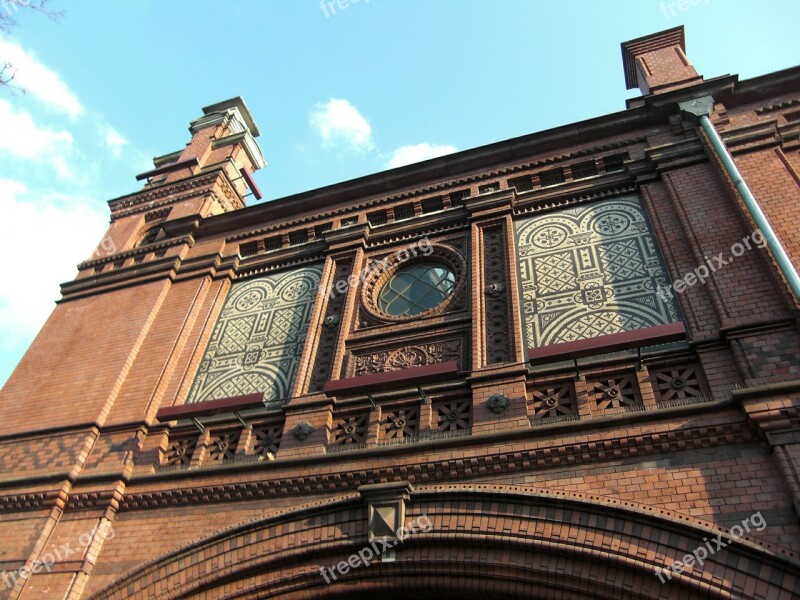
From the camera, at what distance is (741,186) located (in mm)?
6988

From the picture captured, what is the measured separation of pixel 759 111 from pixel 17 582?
10.8 m

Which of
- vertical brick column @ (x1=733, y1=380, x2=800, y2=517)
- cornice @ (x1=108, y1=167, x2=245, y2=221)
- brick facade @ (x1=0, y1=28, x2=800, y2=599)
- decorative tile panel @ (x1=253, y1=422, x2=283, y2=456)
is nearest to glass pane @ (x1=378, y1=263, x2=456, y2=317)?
brick facade @ (x1=0, y1=28, x2=800, y2=599)

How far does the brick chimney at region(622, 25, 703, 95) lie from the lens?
10086mm

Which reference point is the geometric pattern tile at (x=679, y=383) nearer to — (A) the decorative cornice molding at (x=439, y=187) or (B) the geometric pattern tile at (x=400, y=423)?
(B) the geometric pattern tile at (x=400, y=423)

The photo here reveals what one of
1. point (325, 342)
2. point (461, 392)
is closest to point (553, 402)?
point (461, 392)

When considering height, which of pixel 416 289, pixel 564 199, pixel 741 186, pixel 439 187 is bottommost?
pixel 741 186

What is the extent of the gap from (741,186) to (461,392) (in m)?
3.74

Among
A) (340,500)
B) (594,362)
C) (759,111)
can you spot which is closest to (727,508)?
(594,362)

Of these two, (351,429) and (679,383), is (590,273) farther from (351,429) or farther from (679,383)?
(351,429)

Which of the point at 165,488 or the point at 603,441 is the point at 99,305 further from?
the point at 603,441

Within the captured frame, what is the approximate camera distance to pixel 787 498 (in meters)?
4.84

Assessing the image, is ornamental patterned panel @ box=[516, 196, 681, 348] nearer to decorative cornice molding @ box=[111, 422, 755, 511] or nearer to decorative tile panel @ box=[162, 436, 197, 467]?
decorative cornice molding @ box=[111, 422, 755, 511]

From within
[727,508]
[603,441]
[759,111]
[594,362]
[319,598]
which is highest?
[759,111]

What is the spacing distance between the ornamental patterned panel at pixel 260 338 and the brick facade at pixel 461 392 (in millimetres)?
48
